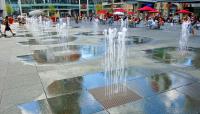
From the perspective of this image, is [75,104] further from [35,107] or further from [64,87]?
[64,87]

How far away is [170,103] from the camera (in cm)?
475

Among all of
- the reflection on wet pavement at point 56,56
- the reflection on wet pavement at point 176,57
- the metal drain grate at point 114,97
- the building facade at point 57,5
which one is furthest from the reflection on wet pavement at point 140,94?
the building facade at point 57,5

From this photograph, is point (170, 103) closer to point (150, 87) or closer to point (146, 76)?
point (150, 87)

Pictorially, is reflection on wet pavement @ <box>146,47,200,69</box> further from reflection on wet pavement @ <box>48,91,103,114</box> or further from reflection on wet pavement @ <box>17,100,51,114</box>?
reflection on wet pavement @ <box>17,100,51,114</box>

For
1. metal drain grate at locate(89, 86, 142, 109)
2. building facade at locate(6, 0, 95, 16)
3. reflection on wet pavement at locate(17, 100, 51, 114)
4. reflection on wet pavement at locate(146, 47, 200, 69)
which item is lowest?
reflection on wet pavement at locate(17, 100, 51, 114)

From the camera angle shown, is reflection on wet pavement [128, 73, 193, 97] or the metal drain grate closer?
the metal drain grate

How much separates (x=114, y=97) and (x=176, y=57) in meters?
4.89

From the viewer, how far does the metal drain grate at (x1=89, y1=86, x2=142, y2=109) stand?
482 centimetres

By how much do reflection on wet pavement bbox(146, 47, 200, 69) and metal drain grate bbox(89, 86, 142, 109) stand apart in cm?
334

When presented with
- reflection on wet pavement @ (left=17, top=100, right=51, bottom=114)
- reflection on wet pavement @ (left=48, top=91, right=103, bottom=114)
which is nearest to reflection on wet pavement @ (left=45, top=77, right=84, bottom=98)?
reflection on wet pavement @ (left=48, top=91, right=103, bottom=114)

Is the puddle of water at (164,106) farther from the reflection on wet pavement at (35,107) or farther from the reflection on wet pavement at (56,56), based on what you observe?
the reflection on wet pavement at (56,56)

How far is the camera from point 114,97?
514 centimetres

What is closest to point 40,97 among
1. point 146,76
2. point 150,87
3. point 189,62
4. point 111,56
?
point 150,87

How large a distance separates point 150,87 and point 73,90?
2.01 m
